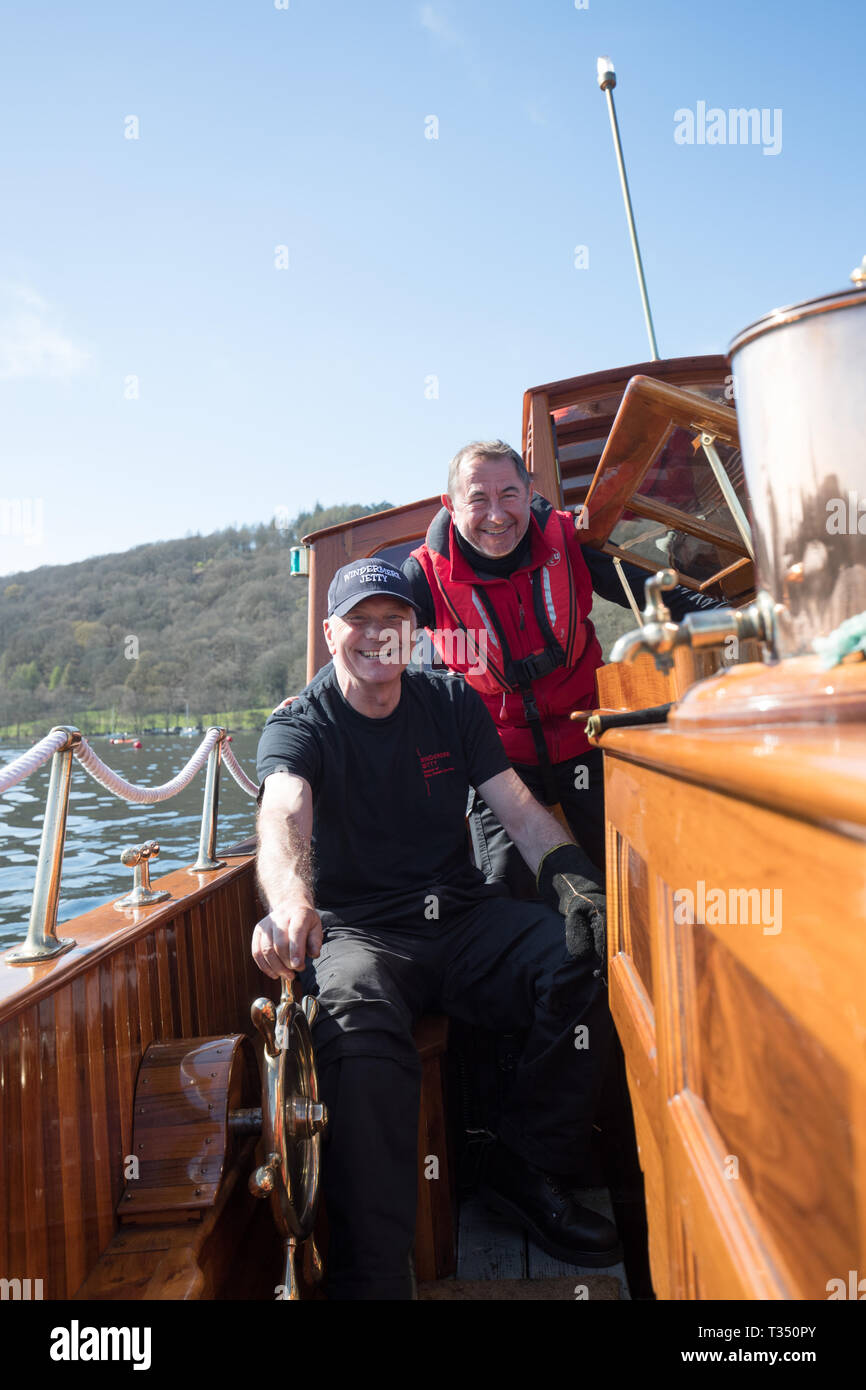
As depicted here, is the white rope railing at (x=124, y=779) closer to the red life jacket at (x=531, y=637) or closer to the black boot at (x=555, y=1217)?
the red life jacket at (x=531, y=637)

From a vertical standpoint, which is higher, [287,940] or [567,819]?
[567,819]

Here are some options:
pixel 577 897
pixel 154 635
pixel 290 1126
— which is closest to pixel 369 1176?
pixel 290 1126

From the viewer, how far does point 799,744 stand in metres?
0.60

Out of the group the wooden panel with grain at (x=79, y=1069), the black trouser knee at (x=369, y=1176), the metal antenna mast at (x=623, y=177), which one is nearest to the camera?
the wooden panel with grain at (x=79, y=1069)

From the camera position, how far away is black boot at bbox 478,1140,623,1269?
2.21 meters

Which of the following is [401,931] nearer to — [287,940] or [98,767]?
[287,940]

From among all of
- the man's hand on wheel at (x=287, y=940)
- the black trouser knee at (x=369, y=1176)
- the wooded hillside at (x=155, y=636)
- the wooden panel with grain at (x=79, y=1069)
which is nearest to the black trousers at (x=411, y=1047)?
the black trouser knee at (x=369, y=1176)

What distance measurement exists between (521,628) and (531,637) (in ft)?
0.16

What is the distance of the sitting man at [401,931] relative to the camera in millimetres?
1904

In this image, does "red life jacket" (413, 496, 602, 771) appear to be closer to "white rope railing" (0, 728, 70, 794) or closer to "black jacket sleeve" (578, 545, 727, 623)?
"black jacket sleeve" (578, 545, 727, 623)

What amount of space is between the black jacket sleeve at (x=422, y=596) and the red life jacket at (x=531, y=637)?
2.2 inches

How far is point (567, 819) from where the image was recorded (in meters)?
3.28

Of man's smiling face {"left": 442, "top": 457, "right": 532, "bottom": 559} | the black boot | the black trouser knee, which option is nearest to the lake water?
the black trouser knee
